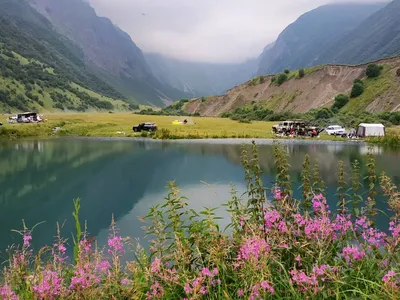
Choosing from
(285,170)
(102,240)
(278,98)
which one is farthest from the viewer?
(278,98)

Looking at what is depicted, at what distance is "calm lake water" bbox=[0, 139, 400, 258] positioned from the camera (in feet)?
74.4

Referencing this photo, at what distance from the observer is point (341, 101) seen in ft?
374

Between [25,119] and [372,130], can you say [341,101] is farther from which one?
[25,119]

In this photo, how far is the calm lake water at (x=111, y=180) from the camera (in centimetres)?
2267

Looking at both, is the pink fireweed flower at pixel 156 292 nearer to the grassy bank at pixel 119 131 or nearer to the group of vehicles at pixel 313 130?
the grassy bank at pixel 119 131

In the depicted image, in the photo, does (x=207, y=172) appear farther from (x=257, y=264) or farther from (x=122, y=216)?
(x=257, y=264)

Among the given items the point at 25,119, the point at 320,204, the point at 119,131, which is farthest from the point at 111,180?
the point at 25,119

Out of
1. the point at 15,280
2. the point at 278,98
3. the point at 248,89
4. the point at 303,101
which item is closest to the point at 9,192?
the point at 15,280

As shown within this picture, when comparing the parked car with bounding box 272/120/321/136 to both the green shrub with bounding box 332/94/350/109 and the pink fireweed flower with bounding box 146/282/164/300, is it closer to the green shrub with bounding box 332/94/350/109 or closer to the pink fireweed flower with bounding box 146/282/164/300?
the green shrub with bounding box 332/94/350/109

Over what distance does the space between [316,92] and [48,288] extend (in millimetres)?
132615

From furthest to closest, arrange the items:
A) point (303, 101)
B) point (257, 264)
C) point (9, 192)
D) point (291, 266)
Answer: point (303, 101) < point (9, 192) < point (291, 266) < point (257, 264)

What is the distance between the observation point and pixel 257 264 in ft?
16.7

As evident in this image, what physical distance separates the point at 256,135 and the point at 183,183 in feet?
160

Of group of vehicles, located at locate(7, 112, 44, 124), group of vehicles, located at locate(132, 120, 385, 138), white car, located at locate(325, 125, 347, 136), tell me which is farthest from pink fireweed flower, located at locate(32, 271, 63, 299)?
group of vehicles, located at locate(7, 112, 44, 124)
